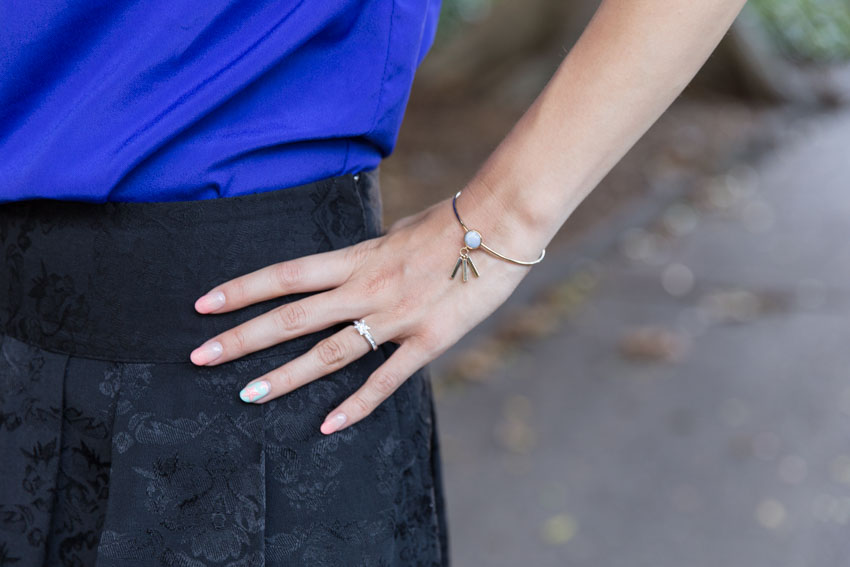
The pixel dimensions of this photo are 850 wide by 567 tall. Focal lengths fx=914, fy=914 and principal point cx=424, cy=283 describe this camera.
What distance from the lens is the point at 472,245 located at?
1.12 m

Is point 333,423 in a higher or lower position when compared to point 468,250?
lower

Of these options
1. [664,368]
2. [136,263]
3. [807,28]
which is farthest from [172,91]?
[807,28]

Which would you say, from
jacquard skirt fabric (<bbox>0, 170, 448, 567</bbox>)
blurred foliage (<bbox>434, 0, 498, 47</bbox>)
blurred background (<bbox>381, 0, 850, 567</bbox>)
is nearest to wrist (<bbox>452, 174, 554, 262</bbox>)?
jacquard skirt fabric (<bbox>0, 170, 448, 567</bbox>)

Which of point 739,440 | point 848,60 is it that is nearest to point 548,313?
point 739,440

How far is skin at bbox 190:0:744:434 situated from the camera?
1027mm

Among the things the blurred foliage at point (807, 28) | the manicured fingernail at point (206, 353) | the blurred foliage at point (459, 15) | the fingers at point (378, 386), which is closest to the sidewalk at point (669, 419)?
Answer: the fingers at point (378, 386)

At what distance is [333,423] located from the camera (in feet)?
3.49

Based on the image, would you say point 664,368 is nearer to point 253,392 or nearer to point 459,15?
point 253,392

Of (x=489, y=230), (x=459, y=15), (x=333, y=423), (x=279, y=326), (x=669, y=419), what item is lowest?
(x=333, y=423)

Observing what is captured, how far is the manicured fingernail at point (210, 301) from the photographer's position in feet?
3.39

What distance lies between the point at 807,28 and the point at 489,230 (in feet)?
30.8

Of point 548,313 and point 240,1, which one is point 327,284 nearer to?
point 240,1

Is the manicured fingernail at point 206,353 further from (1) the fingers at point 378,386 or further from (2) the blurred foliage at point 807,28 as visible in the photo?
(2) the blurred foliage at point 807,28

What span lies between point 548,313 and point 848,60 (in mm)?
6590
